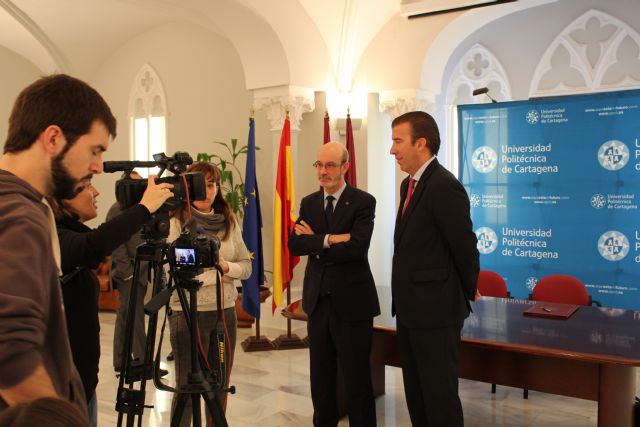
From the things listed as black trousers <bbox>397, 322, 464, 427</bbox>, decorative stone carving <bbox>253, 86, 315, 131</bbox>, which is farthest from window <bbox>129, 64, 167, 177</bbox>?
black trousers <bbox>397, 322, 464, 427</bbox>

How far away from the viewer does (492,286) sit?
16.1 ft

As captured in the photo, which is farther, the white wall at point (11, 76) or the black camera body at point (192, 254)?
the white wall at point (11, 76)

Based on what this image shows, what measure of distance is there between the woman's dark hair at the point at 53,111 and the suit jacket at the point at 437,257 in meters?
2.00

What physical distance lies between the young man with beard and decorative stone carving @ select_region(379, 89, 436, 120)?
5499 mm

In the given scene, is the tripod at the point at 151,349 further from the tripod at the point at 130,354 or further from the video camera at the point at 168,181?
the video camera at the point at 168,181

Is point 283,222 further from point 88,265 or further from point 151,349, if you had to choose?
point 88,265

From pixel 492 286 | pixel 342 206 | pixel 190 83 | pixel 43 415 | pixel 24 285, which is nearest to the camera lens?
pixel 43 415

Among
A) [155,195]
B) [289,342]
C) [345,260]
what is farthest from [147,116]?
[155,195]

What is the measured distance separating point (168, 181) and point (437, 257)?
58.6 inches

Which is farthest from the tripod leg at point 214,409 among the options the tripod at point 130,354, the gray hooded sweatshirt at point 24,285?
the gray hooded sweatshirt at point 24,285

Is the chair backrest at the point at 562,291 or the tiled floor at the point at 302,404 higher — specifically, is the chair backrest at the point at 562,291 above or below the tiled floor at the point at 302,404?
above

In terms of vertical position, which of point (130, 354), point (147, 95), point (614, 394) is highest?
point (147, 95)

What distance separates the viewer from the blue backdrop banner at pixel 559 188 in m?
5.57

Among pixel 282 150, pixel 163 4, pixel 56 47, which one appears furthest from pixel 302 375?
pixel 56 47
